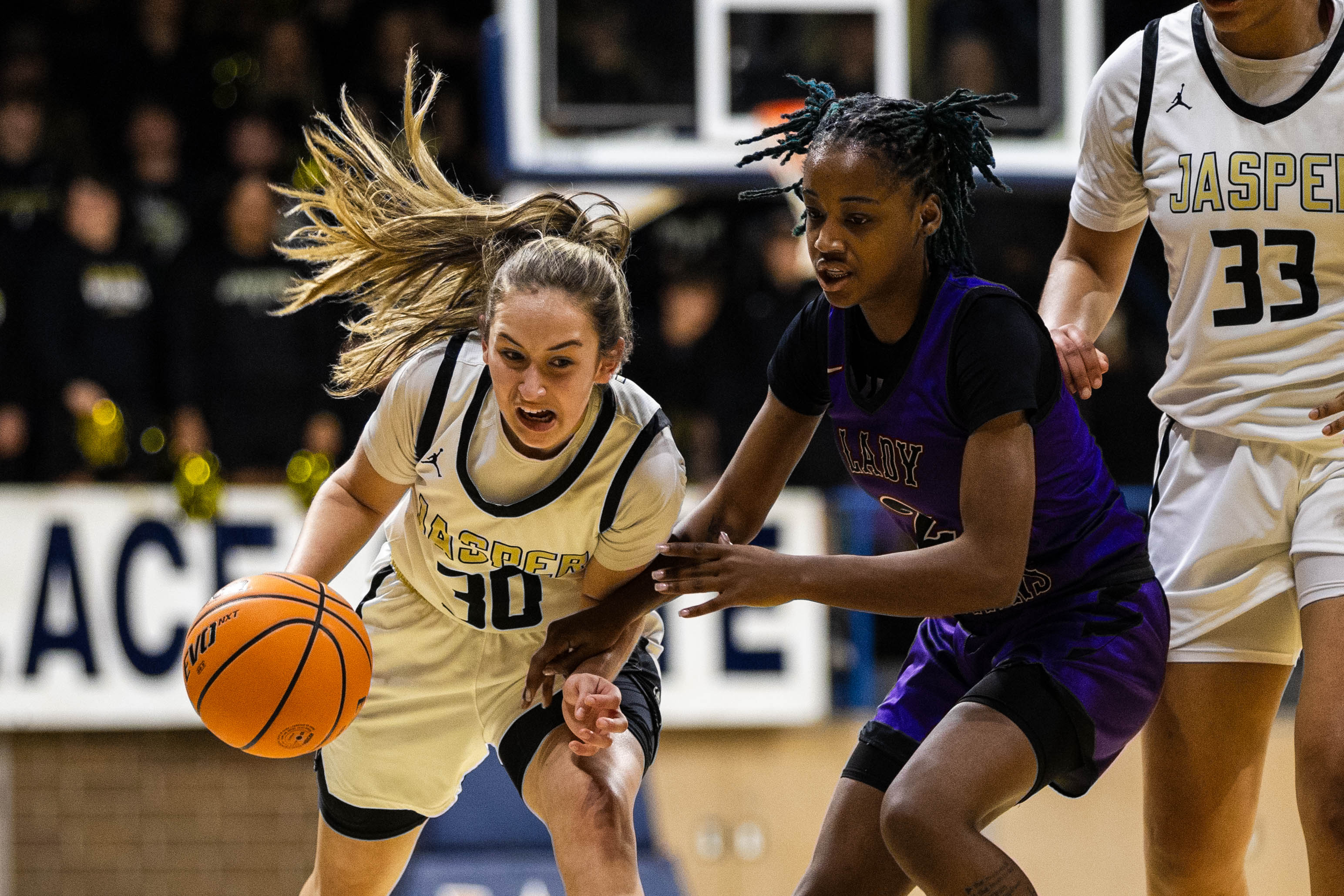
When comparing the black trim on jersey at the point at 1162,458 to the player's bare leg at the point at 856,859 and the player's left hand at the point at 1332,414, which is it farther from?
the player's bare leg at the point at 856,859

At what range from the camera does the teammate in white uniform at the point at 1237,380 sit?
2887mm

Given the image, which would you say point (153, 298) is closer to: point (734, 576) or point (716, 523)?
point (716, 523)

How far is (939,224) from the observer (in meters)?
2.89

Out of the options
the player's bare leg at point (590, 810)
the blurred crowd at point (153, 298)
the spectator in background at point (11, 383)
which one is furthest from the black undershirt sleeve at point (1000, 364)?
the spectator in background at point (11, 383)

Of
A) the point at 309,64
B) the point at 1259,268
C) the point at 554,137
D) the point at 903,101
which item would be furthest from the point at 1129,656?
the point at 309,64

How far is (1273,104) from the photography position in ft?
9.65

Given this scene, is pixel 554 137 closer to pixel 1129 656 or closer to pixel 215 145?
pixel 215 145

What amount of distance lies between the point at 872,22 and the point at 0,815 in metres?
5.10

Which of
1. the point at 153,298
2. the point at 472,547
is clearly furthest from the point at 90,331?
the point at 472,547

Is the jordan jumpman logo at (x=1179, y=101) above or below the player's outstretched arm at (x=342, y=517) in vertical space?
above

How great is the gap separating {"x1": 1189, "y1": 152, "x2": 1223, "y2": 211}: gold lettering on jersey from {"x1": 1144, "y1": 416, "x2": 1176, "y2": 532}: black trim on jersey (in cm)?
44

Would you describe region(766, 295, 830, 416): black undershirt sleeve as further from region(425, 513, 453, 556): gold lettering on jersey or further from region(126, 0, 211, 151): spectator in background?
region(126, 0, 211, 151): spectator in background

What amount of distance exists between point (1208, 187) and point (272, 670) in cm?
199

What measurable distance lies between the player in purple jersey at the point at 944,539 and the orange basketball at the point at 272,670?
40cm
